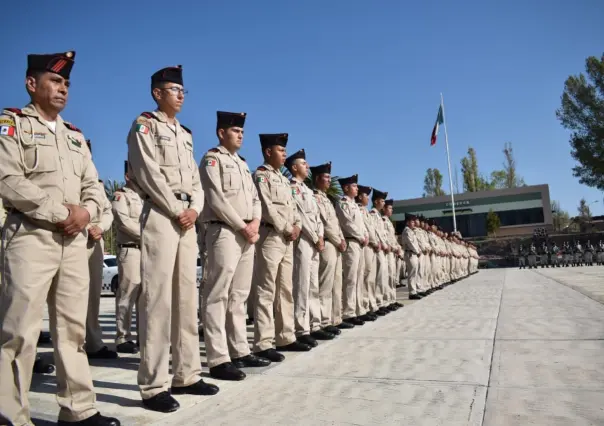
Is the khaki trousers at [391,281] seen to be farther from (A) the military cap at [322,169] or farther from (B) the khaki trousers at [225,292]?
(B) the khaki trousers at [225,292]

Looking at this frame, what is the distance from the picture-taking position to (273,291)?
4.66m

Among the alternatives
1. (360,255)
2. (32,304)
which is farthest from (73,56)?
(360,255)

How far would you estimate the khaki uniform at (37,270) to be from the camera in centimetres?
245

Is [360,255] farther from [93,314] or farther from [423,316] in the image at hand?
[93,314]

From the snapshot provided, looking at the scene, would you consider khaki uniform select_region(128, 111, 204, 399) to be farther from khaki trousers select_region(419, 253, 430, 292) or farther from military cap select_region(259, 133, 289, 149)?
khaki trousers select_region(419, 253, 430, 292)

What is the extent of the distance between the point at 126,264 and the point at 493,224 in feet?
138

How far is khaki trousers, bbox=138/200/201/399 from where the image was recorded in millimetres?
3045

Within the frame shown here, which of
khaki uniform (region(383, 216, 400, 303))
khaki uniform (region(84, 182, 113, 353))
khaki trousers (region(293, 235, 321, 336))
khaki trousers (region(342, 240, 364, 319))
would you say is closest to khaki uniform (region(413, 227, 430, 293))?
khaki uniform (region(383, 216, 400, 303))

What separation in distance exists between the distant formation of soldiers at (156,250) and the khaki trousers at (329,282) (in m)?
0.02

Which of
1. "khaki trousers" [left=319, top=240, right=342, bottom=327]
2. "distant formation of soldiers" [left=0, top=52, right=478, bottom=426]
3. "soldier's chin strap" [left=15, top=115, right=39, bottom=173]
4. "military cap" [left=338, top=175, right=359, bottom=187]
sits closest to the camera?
"distant formation of soldiers" [left=0, top=52, right=478, bottom=426]

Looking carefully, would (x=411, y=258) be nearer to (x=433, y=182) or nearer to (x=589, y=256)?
(x=589, y=256)

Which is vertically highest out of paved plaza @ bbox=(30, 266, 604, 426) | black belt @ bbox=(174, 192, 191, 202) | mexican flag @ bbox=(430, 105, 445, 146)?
mexican flag @ bbox=(430, 105, 445, 146)

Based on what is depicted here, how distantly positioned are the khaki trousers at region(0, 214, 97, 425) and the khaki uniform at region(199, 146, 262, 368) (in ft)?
4.09

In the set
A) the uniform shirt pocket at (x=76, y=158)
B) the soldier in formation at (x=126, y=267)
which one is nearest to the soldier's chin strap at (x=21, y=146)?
the uniform shirt pocket at (x=76, y=158)
